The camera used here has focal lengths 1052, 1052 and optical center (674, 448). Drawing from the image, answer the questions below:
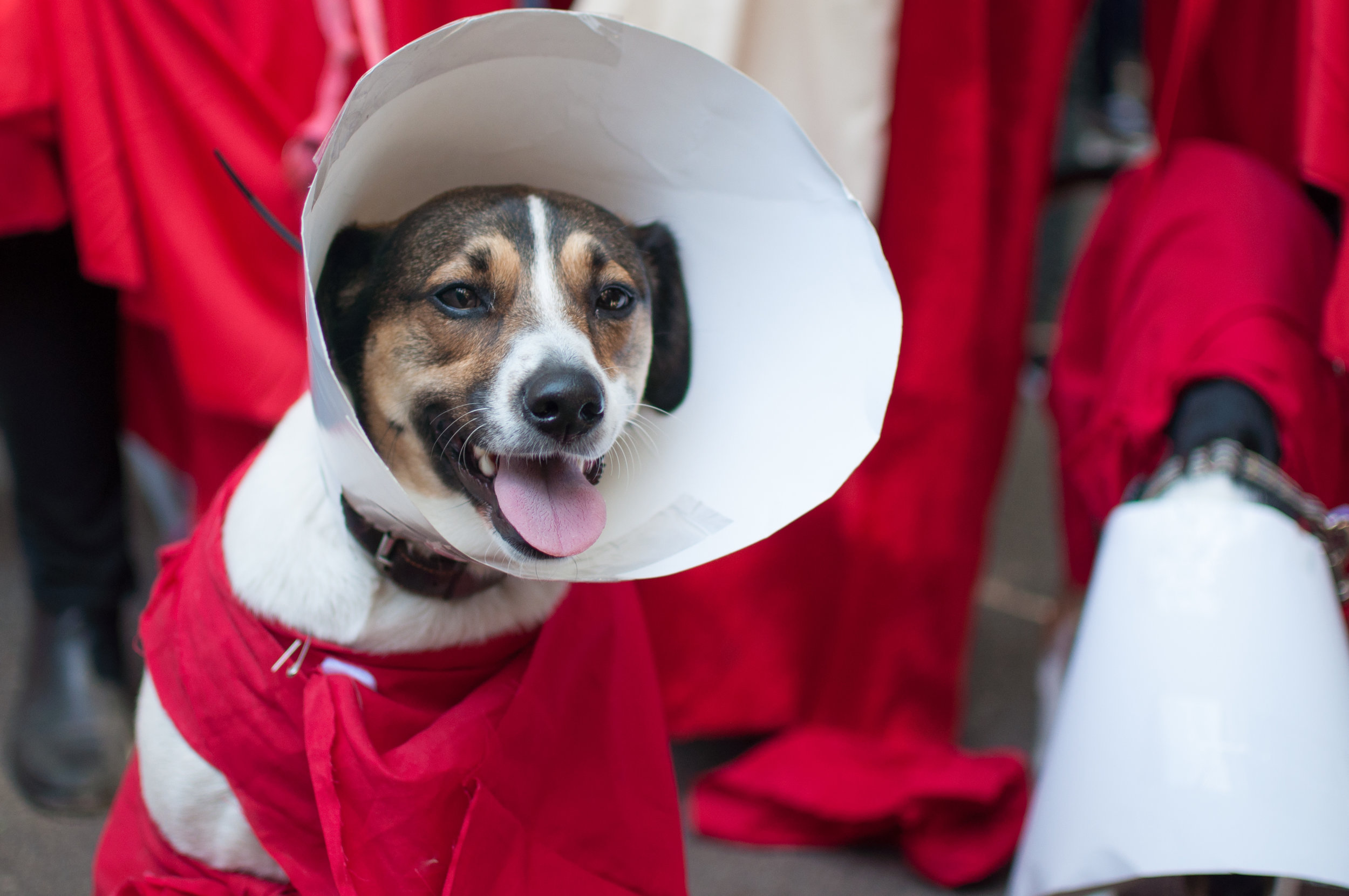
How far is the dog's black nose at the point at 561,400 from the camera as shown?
1.08 m

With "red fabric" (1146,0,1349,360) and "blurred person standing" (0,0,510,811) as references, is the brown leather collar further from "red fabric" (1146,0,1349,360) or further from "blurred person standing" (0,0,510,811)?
"red fabric" (1146,0,1349,360)

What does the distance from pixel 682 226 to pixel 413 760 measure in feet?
2.30

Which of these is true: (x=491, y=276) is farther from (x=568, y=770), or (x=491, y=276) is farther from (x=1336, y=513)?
(x=1336, y=513)

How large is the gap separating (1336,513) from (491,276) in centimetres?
122

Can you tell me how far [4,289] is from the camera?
1.80 meters

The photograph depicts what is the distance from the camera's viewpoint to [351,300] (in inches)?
48.1

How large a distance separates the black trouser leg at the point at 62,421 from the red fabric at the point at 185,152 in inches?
3.8

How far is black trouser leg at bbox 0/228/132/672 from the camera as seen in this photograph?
6.00 ft

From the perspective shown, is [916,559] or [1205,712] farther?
[916,559]

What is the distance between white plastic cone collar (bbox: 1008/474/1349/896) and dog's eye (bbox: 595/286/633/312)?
785mm

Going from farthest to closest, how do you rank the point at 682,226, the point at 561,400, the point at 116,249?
the point at 116,249 → the point at 682,226 → the point at 561,400

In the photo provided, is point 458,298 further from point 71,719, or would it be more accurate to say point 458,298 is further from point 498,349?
point 71,719

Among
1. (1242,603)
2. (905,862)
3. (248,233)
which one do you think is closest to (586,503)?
(1242,603)

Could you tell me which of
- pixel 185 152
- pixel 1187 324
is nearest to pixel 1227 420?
pixel 1187 324
